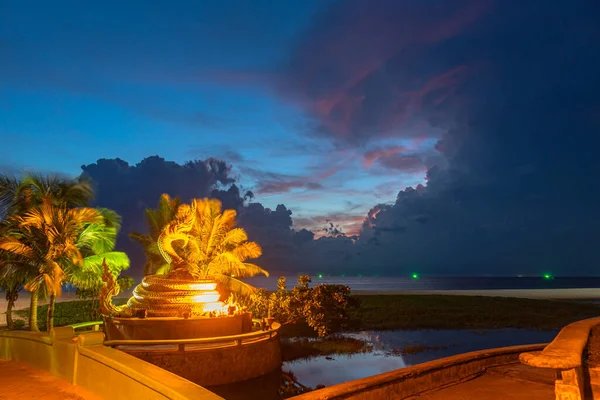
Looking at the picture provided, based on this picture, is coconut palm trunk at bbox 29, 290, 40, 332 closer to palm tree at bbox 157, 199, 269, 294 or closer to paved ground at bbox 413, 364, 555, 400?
palm tree at bbox 157, 199, 269, 294

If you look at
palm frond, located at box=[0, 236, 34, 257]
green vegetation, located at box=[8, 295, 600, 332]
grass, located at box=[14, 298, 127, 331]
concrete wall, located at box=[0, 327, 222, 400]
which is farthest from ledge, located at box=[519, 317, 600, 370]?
grass, located at box=[14, 298, 127, 331]

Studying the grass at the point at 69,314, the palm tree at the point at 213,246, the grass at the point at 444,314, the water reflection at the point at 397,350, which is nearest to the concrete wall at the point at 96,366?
the palm tree at the point at 213,246

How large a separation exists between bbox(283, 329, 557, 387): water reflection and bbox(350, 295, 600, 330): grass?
7.99ft

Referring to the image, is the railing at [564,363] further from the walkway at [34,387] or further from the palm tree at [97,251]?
the palm tree at [97,251]

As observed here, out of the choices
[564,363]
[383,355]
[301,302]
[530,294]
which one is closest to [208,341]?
[301,302]

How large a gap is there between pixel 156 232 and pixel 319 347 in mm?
10911

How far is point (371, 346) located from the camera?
23672 mm

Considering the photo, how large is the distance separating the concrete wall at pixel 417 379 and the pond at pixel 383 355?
6302 mm

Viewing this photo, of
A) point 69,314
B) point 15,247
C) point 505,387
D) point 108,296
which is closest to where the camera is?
point 505,387

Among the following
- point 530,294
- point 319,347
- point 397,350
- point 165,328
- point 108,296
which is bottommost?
point 530,294

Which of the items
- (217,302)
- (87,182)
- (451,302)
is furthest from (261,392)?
(451,302)

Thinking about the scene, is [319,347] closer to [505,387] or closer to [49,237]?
[49,237]

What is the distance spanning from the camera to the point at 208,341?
41.7 ft

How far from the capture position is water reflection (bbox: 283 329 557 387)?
17859mm
